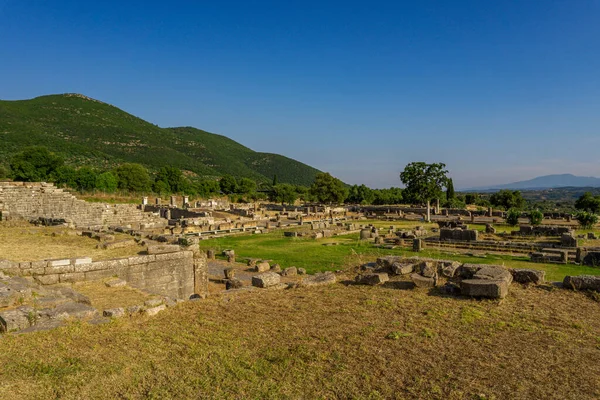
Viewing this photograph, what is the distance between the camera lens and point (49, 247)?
1468 cm

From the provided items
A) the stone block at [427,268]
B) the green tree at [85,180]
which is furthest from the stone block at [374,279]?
the green tree at [85,180]

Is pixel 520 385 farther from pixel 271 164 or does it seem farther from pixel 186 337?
pixel 271 164

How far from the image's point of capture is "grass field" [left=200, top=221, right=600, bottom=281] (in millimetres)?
16391

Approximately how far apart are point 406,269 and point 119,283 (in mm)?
8280

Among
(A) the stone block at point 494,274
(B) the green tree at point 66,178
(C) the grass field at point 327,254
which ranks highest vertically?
(B) the green tree at point 66,178

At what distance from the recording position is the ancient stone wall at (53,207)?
2923 centimetres

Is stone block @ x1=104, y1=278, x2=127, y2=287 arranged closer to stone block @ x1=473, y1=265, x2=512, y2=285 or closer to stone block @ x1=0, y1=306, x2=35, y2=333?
stone block @ x1=0, y1=306, x2=35, y2=333

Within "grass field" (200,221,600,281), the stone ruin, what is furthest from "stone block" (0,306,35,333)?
"grass field" (200,221,600,281)

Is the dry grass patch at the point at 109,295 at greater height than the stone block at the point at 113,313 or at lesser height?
lesser

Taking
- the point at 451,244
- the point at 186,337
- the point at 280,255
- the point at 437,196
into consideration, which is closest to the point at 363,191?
the point at 437,196

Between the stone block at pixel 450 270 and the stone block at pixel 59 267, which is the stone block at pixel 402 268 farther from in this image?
the stone block at pixel 59 267

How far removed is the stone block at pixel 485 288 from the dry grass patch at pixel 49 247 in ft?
35.2

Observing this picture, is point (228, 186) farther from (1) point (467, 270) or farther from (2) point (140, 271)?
(1) point (467, 270)

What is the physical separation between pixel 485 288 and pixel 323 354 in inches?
193
